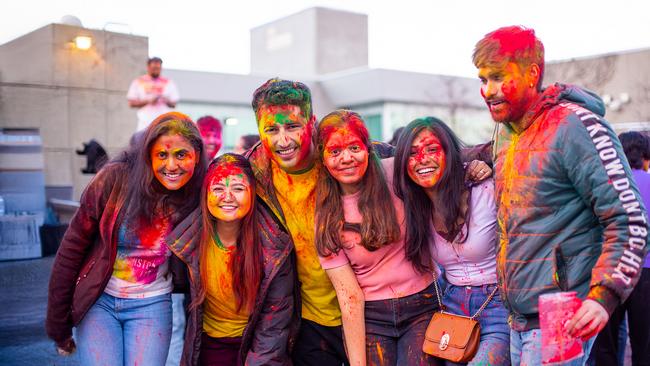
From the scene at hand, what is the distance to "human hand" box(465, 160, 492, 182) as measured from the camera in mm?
3258

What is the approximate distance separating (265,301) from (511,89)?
5.35 ft

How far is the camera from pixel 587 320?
92.9 inches

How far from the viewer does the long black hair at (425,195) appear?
127 inches

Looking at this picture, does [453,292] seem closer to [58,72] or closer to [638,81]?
[58,72]

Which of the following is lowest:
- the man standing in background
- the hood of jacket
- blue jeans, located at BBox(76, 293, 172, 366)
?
blue jeans, located at BBox(76, 293, 172, 366)

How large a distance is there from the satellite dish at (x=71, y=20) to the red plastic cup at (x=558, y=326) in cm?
1079

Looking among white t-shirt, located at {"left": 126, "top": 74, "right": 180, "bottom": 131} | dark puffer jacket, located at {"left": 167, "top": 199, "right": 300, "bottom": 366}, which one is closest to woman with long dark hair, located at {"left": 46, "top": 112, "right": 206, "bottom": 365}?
dark puffer jacket, located at {"left": 167, "top": 199, "right": 300, "bottom": 366}

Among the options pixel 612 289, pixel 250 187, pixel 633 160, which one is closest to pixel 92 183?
pixel 250 187

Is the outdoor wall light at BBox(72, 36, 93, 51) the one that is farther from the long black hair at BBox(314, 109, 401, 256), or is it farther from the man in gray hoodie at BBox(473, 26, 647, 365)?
the man in gray hoodie at BBox(473, 26, 647, 365)

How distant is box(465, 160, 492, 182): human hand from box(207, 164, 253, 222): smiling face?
1148mm

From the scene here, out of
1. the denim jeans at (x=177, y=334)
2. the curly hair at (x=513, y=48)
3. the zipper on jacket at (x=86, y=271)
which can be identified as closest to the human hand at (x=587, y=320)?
the curly hair at (x=513, y=48)

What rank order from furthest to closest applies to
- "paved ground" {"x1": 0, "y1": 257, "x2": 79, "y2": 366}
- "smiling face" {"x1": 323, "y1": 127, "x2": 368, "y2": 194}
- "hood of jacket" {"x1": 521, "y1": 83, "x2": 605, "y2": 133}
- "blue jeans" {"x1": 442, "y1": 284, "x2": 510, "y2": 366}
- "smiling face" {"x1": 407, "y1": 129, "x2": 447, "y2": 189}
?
"paved ground" {"x1": 0, "y1": 257, "x2": 79, "y2": 366}, "smiling face" {"x1": 323, "y1": 127, "x2": 368, "y2": 194}, "smiling face" {"x1": 407, "y1": 129, "x2": 447, "y2": 189}, "blue jeans" {"x1": 442, "y1": 284, "x2": 510, "y2": 366}, "hood of jacket" {"x1": 521, "y1": 83, "x2": 605, "y2": 133}

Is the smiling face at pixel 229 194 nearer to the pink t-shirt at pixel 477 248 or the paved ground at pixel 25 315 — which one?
the pink t-shirt at pixel 477 248

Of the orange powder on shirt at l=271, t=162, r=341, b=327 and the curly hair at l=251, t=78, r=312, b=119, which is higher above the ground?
the curly hair at l=251, t=78, r=312, b=119
